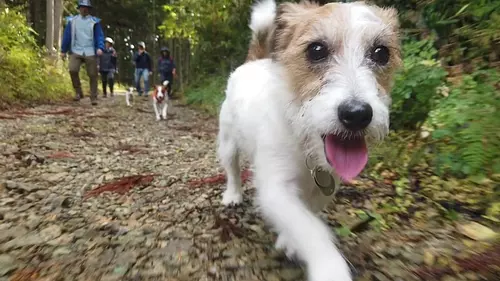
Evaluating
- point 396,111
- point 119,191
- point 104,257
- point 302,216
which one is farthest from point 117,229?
point 396,111

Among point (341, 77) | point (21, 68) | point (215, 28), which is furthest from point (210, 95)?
point (341, 77)

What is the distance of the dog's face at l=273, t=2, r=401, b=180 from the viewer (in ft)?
6.81

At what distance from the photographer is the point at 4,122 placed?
7.26m

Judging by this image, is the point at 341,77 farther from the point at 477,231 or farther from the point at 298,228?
the point at 477,231

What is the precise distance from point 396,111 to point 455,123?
112cm

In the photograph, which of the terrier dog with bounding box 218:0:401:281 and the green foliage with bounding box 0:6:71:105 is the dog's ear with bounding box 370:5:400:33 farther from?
the green foliage with bounding box 0:6:71:105

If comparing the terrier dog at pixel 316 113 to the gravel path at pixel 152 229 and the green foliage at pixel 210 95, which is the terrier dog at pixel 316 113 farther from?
the green foliage at pixel 210 95

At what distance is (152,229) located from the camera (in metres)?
A: 2.91

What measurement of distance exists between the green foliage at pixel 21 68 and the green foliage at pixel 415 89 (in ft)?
27.9

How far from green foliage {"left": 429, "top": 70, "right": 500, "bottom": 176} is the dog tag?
1257mm

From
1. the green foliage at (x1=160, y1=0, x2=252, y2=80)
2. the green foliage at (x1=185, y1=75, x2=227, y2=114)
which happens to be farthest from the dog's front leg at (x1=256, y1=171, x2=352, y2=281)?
the green foliage at (x1=185, y1=75, x2=227, y2=114)

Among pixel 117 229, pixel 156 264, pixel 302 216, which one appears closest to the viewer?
pixel 302 216

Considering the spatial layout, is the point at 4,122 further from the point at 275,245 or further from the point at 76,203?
the point at 275,245

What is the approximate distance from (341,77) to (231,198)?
1.84 m
